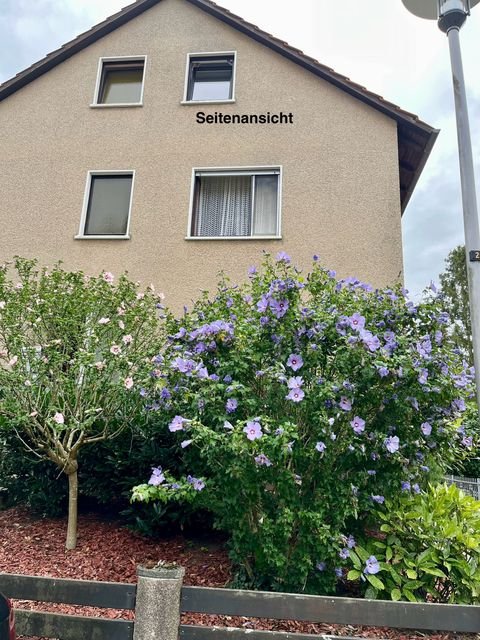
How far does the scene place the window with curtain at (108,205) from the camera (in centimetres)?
836

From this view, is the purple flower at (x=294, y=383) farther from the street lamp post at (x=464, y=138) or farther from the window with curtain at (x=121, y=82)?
the window with curtain at (x=121, y=82)

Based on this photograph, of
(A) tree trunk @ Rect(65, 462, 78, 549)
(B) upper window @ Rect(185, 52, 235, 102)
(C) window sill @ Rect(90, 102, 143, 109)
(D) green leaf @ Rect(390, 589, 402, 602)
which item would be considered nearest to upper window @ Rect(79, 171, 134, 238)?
(C) window sill @ Rect(90, 102, 143, 109)

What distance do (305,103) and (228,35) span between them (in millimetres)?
2490

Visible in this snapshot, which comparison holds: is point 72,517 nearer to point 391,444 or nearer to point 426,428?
point 391,444

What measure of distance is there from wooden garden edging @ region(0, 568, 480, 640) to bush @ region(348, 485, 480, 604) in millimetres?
583

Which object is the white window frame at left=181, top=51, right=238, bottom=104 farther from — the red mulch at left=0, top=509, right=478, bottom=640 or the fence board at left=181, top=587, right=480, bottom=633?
the fence board at left=181, top=587, right=480, bottom=633

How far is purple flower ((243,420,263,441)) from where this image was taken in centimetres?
290

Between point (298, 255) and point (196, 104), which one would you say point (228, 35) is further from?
point (298, 255)

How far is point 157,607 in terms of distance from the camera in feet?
8.81

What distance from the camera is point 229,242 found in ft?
25.8

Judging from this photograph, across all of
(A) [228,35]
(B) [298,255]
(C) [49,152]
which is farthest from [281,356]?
(A) [228,35]

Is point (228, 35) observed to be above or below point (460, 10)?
above

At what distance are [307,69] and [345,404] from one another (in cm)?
786

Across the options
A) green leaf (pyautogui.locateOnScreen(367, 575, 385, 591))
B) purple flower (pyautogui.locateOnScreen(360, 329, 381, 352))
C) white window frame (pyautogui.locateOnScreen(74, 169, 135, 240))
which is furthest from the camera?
white window frame (pyautogui.locateOnScreen(74, 169, 135, 240))
